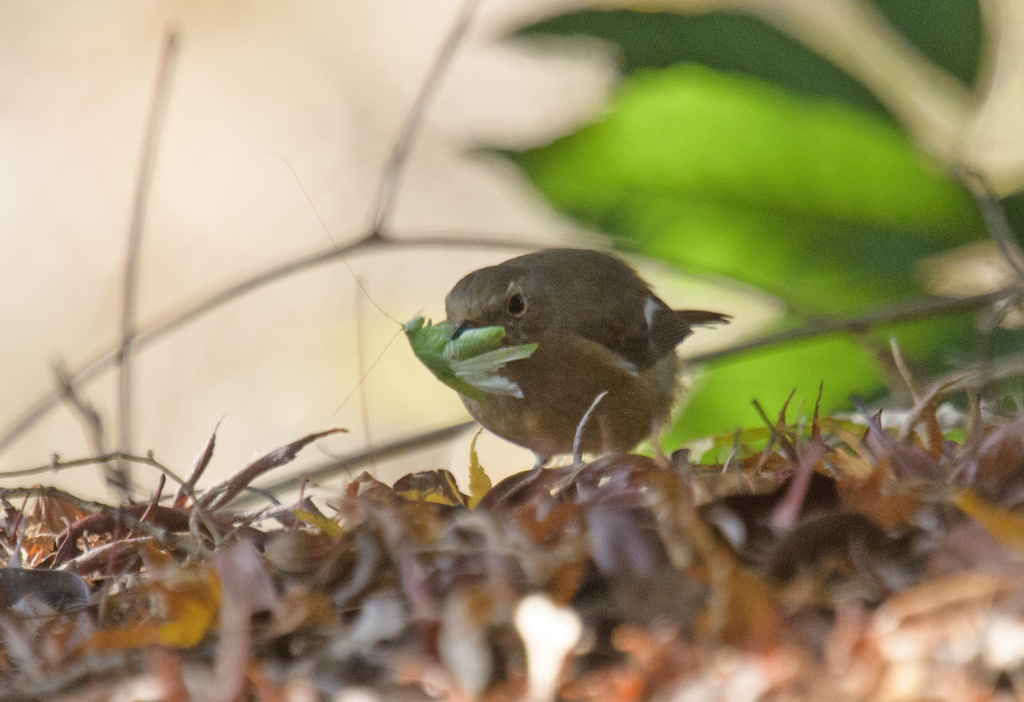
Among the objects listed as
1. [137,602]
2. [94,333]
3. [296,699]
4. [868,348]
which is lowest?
[296,699]

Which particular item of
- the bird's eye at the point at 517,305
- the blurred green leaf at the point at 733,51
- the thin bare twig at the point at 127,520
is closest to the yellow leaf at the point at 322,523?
the thin bare twig at the point at 127,520

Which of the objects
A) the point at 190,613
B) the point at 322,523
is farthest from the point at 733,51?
the point at 190,613

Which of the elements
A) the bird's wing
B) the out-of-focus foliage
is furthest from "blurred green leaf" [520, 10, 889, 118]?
the bird's wing

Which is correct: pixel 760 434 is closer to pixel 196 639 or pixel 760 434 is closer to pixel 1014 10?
pixel 196 639

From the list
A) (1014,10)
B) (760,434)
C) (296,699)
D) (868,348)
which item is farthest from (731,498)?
(1014,10)

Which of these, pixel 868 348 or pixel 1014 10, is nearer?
pixel 868 348

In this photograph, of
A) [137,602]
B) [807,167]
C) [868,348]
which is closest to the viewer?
[137,602]

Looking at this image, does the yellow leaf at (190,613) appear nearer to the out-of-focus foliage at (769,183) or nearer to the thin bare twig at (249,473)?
the thin bare twig at (249,473)

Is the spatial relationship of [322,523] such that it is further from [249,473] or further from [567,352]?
[567,352]
